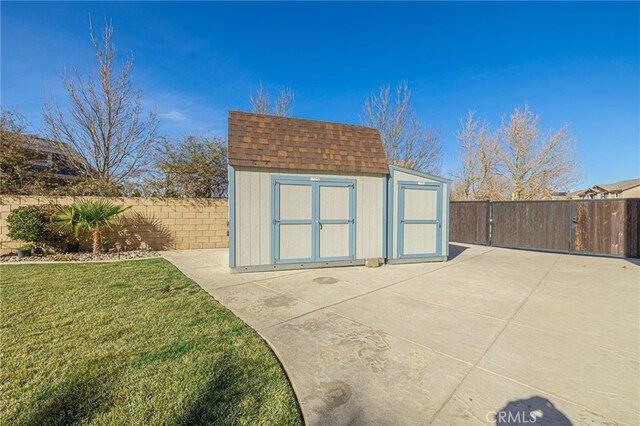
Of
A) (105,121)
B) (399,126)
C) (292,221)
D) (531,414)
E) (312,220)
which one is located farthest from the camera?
(399,126)

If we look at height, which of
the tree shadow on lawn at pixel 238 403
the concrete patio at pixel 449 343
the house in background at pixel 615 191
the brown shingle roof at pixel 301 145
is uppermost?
the house in background at pixel 615 191

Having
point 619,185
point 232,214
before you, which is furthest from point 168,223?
point 619,185

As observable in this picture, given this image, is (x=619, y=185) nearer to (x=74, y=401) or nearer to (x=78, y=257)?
(x=74, y=401)

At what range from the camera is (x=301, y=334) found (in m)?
2.88

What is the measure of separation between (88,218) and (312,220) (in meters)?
6.15

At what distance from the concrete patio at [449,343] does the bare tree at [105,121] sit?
8642 millimetres

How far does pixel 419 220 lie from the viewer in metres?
6.88

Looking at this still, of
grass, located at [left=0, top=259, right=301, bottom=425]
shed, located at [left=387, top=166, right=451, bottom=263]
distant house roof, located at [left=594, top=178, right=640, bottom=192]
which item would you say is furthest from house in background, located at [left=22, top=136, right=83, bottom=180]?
distant house roof, located at [left=594, top=178, right=640, bottom=192]

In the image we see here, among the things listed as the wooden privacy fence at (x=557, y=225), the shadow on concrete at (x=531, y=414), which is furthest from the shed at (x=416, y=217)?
the shadow on concrete at (x=531, y=414)

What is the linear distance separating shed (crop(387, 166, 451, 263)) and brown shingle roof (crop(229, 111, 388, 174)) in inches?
26.8

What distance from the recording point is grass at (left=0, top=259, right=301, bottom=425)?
67.4 inches

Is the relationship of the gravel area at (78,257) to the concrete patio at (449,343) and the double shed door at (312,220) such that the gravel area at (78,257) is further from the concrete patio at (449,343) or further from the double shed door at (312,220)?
the double shed door at (312,220)

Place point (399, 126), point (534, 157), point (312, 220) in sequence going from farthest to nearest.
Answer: point (534, 157) < point (399, 126) < point (312, 220)

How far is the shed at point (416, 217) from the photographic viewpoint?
6.70 m
